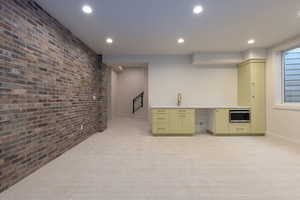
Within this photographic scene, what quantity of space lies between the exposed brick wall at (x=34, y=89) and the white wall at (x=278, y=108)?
5.20 m

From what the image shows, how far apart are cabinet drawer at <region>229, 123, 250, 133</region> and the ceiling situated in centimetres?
225

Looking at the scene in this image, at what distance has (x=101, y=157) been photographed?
10.4 ft

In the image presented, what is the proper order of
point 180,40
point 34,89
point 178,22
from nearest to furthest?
point 34,89 → point 178,22 → point 180,40

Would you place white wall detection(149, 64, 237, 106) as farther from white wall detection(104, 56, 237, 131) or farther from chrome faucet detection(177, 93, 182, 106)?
chrome faucet detection(177, 93, 182, 106)

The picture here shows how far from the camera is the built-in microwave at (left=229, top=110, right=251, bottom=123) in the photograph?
505cm

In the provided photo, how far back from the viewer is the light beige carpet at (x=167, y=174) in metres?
1.97

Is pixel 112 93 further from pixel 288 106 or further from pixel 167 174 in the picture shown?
pixel 288 106

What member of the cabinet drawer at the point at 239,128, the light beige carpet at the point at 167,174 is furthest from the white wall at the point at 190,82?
the light beige carpet at the point at 167,174

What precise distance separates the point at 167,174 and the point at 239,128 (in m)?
3.53

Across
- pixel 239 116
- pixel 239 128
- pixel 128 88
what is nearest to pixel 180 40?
pixel 239 116

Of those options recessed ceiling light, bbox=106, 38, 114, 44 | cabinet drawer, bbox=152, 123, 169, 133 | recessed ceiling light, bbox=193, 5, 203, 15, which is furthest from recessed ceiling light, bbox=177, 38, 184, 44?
cabinet drawer, bbox=152, 123, 169, 133

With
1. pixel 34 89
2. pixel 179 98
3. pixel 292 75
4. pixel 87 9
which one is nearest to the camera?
pixel 34 89

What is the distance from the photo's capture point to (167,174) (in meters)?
2.47

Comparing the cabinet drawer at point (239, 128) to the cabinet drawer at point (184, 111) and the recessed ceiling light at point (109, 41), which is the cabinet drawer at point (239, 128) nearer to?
the cabinet drawer at point (184, 111)
